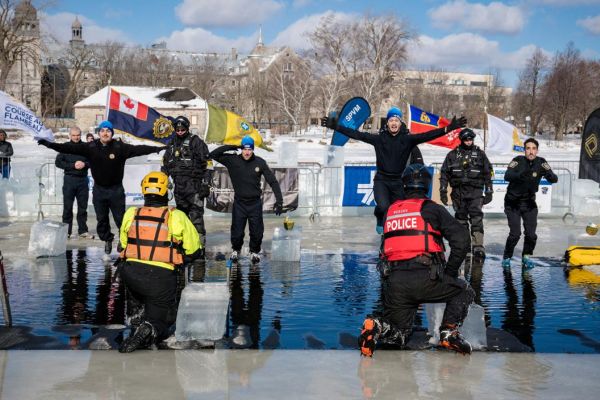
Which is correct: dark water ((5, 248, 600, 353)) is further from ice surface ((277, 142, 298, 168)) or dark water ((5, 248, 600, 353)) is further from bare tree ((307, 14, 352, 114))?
bare tree ((307, 14, 352, 114))

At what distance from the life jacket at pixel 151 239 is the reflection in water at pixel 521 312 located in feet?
10.8

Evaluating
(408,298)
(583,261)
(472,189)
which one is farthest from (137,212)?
(583,261)

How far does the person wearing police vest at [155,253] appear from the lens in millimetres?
6004

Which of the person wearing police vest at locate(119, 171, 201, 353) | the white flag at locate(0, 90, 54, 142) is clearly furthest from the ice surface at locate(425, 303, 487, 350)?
the white flag at locate(0, 90, 54, 142)

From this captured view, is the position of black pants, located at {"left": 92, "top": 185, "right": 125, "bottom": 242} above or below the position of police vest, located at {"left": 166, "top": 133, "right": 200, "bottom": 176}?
below

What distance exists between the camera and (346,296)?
818 cm

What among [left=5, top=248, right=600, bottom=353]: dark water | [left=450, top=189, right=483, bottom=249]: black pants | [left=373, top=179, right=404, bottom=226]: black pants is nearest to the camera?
[left=5, top=248, right=600, bottom=353]: dark water

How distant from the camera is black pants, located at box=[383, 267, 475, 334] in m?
5.65

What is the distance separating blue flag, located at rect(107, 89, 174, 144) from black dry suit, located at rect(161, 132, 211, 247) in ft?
13.5

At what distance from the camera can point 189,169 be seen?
10.3m

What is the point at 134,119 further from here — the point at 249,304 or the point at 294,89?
the point at 294,89

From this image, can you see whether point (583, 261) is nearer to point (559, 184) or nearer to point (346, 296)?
point (346, 296)

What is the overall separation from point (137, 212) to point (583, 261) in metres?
6.93

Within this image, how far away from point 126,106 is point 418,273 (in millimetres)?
10288
